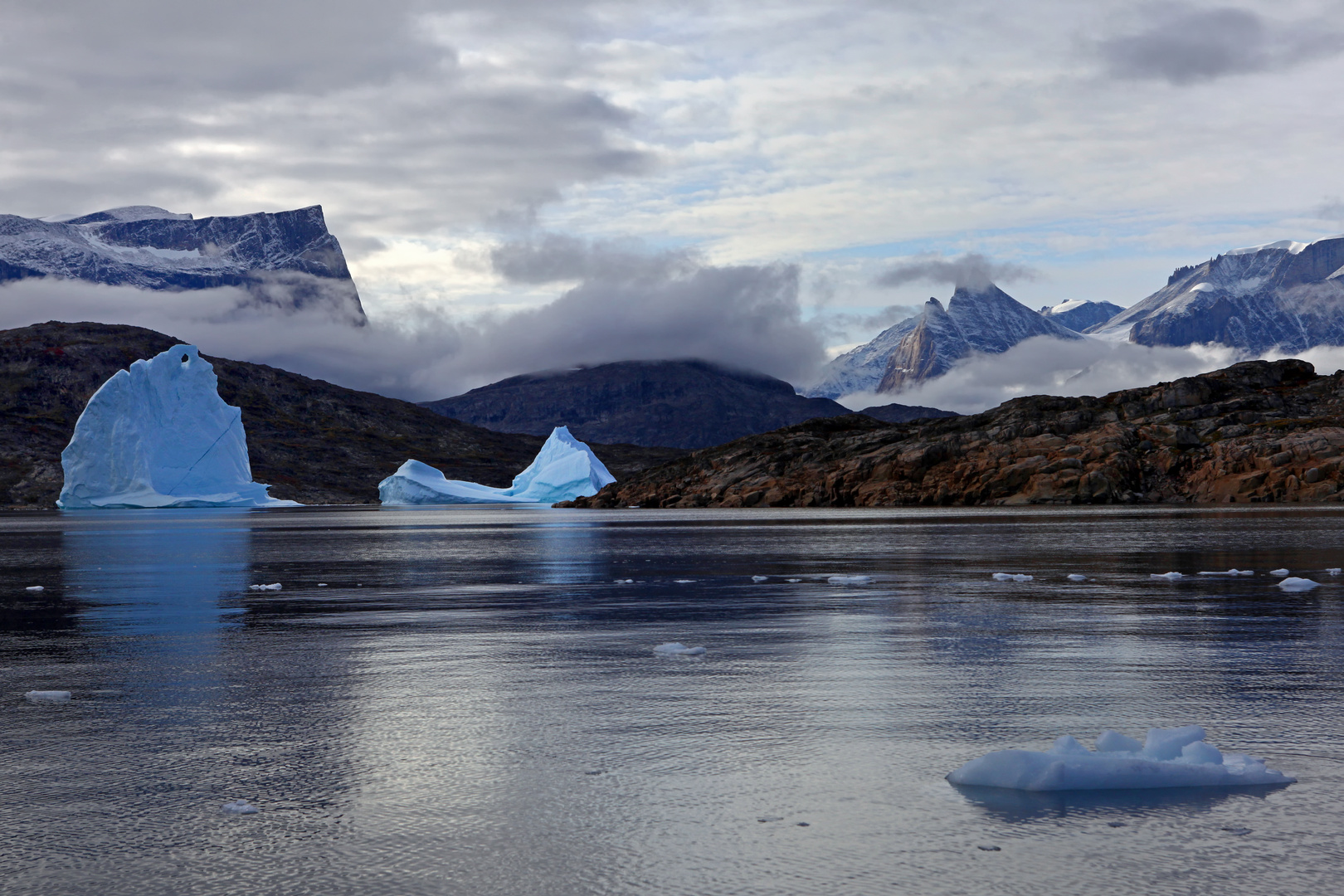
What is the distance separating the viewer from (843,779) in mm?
8727

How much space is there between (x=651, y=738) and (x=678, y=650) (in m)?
5.79

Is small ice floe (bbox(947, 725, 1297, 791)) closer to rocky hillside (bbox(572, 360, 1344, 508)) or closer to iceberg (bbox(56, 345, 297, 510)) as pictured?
rocky hillside (bbox(572, 360, 1344, 508))

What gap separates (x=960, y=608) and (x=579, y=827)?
16011 mm

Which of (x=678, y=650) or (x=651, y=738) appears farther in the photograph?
(x=678, y=650)

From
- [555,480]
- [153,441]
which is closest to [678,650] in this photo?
[153,441]

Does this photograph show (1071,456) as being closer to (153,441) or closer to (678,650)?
(153,441)

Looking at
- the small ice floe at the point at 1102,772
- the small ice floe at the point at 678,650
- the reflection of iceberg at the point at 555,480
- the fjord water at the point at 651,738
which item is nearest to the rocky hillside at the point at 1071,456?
the reflection of iceberg at the point at 555,480

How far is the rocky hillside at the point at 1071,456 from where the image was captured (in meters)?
132

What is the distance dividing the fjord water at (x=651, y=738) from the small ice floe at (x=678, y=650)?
25 centimetres

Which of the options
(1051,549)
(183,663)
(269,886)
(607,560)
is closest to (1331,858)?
(269,886)

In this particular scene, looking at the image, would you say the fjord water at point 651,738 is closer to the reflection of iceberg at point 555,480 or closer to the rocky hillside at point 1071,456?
the rocky hillside at point 1071,456

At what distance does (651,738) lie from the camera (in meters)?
10.3

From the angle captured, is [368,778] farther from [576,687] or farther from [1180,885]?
A: [1180,885]

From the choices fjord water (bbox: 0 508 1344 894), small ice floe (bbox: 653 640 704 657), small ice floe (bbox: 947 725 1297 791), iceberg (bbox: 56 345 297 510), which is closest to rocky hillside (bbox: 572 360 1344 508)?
iceberg (bbox: 56 345 297 510)
